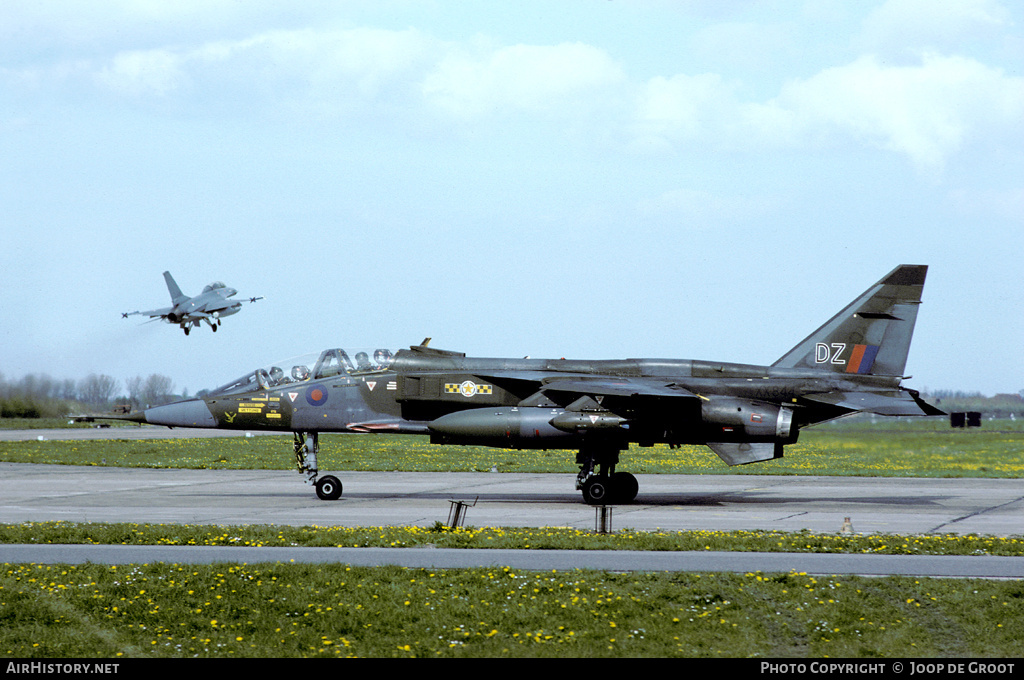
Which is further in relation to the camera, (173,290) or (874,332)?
(173,290)

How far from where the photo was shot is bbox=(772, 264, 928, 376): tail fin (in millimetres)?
21375

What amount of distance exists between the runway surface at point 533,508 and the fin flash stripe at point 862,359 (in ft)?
9.36

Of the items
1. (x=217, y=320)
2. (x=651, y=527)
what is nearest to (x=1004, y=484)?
(x=651, y=527)

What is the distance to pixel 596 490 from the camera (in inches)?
800

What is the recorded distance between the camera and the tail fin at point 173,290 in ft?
240

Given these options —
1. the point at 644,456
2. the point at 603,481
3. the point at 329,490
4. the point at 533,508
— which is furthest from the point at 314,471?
the point at 644,456

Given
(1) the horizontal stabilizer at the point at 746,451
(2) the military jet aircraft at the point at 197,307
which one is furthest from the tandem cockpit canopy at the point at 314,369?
(2) the military jet aircraft at the point at 197,307

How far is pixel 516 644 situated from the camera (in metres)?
8.58

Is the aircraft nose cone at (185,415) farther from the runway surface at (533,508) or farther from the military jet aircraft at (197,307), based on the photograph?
the military jet aircraft at (197,307)

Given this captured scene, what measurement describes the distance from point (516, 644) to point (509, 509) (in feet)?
35.5

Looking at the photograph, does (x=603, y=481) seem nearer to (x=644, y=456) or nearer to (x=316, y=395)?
(x=316, y=395)

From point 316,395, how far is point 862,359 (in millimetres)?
11836

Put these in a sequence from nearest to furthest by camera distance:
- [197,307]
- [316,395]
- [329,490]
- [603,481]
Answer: [603,481]
[329,490]
[316,395]
[197,307]
